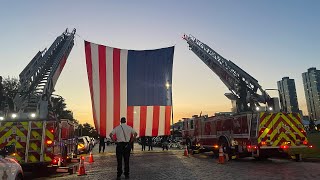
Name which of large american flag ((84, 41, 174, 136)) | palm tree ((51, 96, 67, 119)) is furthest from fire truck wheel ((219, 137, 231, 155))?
palm tree ((51, 96, 67, 119))

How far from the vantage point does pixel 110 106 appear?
603 inches

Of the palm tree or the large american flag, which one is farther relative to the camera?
the palm tree

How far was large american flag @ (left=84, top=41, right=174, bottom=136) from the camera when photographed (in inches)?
609

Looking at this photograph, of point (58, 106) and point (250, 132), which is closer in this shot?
point (250, 132)

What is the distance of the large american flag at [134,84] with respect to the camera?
15477 mm

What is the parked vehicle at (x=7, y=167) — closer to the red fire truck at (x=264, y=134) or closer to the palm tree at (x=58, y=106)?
the red fire truck at (x=264, y=134)

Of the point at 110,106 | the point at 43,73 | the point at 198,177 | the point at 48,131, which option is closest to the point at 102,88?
the point at 110,106

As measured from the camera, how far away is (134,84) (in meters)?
16.0

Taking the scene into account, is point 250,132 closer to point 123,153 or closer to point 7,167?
point 123,153

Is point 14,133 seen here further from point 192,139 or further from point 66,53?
point 66,53

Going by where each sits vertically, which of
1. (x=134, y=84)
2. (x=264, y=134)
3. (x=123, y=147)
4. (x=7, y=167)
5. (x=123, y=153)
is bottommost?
(x=7, y=167)

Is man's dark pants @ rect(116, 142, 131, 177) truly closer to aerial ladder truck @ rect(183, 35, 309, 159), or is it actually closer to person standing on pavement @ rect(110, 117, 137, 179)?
person standing on pavement @ rect(110, 117, 137, 179)

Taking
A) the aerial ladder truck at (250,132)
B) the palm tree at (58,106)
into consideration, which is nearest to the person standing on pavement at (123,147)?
the aerial ladder truck at (250,132)

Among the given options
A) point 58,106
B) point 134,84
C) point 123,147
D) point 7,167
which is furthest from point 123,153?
point 58,106
